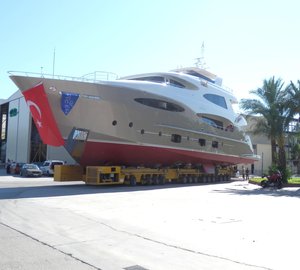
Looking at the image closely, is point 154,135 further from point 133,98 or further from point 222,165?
point 222,165

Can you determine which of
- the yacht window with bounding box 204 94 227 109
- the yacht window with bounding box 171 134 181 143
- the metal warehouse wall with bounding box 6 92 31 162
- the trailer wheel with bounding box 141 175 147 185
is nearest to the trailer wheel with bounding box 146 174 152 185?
the trailer wheel with bounding box 141 175 147 185

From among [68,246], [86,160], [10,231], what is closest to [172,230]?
[68,246]

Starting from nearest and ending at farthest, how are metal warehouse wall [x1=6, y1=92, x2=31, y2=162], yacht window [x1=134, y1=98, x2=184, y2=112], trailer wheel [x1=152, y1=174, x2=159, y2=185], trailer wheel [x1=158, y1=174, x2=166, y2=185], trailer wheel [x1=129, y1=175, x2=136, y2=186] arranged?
trailer wheel [x1=129, y1=175, x2=136, y2=186]
yacht window [x1=134, y1=98, x2=184, y2=112]
trailer wheel [x1=152, y1=174, x2=159, y2=185]
trailer wheel [x1=158, y1=174, x2=166, y2=185]
metal warehouse wall [x1=6, y1=92, x2=31, y2=162]

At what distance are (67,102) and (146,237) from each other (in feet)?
50.5

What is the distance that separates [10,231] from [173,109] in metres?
20.6

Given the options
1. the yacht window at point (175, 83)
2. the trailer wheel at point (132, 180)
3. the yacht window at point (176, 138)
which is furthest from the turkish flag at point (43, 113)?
the yacht window at point (175, 83)

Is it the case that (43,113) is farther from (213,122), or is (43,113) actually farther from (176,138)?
(213,122)

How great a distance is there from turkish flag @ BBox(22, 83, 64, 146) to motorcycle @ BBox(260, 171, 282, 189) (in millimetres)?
13896

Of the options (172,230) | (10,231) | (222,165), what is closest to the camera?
(10,231)

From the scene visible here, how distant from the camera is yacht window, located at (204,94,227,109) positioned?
33.7m

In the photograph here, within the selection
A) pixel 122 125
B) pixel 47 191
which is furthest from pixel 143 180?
pixel 47 191

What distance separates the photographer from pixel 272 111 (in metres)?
33.2

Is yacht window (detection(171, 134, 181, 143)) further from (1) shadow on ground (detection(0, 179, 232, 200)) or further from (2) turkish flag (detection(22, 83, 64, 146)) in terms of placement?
(2) turkish flag (detection(22, 83, 64, 146))

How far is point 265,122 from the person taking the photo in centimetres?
3500
